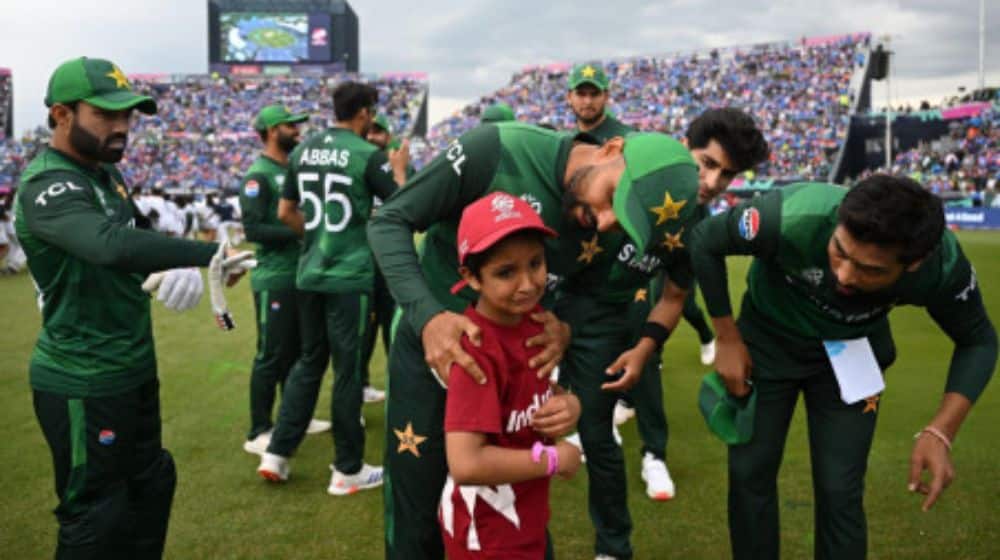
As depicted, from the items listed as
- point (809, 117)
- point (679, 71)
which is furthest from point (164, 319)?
point (679, 71)

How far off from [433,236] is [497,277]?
0.67 meters

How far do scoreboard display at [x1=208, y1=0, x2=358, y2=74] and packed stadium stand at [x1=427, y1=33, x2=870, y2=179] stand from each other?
1842 cm

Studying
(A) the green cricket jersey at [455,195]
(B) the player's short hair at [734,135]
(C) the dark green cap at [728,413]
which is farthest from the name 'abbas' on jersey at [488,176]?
(B) the player's short hair at [734,135]

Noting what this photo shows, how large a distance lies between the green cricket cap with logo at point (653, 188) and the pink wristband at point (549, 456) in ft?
2.28

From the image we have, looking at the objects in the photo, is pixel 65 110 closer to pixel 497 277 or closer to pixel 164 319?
pixel 497 277

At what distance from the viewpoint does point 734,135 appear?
12.6 feet

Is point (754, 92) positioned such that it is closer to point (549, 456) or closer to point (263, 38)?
point (263, 38)

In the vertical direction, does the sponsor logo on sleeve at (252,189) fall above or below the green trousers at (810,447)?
above

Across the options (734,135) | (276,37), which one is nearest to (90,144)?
(734,135)

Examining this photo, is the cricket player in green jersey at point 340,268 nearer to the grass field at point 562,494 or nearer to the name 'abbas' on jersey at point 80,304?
the grass field at point 562,494

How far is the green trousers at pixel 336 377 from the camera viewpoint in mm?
4629

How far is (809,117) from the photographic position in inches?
1658

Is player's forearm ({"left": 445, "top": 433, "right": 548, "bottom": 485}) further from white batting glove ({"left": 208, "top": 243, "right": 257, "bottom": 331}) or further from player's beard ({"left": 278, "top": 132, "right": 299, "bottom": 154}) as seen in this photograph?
player's beard ({"left": 278, "top": 132, "right": 299, "bottom": 154})

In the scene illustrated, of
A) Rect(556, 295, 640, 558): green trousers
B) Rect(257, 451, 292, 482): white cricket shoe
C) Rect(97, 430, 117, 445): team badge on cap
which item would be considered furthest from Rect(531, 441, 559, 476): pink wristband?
Rect(257, 451, 292, 482): white cricket shoe
